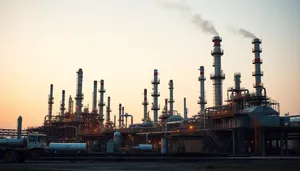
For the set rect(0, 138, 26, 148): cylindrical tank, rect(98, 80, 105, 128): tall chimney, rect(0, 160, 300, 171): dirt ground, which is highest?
rect(98, 80, 105, 128): tall chimney

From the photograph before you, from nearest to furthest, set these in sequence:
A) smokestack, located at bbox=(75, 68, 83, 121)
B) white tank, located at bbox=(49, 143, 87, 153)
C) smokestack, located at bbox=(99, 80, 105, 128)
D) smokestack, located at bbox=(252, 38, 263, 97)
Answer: white tank, located at bbox=(49, 143, 87, 153) < smokestack, located at bbox=(252, 38, 263, 97) < smokestack, located at bbox=(75, 68, 83, 121) < smokestack, located at bbox=(99, 80, 105, 128)

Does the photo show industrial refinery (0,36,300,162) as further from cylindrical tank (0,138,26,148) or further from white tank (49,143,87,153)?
cylindrical tank (0,138,26,148)

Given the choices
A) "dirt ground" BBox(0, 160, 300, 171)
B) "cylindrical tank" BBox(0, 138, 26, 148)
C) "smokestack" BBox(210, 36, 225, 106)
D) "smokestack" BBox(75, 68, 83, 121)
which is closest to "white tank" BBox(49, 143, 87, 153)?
"cylindrical tank" BBox(0, 138, 26, 148)

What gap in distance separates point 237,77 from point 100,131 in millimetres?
42813

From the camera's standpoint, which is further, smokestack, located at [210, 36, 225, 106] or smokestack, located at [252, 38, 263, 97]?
smokestack, located at [252, 38, 263, 97]

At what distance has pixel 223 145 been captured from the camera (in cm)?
6950

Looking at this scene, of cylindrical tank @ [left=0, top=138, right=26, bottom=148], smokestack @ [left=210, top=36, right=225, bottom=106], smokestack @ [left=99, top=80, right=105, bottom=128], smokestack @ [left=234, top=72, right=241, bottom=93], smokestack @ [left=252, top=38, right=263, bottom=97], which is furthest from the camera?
smokestack @ [left=99, top=80, right=105, bottom=128]

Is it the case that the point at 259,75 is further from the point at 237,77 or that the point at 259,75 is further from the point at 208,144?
the point at 208,144

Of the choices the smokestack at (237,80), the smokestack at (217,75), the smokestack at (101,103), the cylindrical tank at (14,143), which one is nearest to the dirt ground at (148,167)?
the cylindrical tank at (14,143)

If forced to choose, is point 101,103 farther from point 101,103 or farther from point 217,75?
point 217,75

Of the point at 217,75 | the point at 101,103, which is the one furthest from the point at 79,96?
the point at 217,75

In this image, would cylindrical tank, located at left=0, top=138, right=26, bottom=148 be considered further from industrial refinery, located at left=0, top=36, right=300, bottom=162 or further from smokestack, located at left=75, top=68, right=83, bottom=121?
smokestack, located at left=75, top=68, right=83, bottom=121

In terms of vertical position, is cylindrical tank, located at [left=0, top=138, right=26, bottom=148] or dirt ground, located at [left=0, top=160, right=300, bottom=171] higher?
cylindrical tank, located at [left=0, top=138, right=26, bottom=148]

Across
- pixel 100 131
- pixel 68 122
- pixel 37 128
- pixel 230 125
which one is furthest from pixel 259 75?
pixel 37 128
